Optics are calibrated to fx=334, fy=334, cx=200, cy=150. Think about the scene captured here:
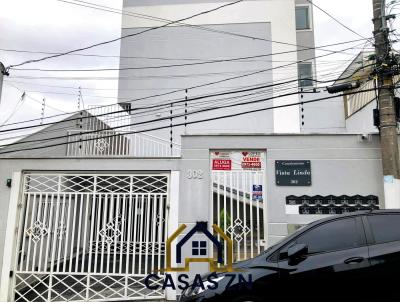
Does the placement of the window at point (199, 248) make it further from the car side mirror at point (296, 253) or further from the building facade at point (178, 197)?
the car side mirror at point (296, 253)

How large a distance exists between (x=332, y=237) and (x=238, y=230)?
2566mm

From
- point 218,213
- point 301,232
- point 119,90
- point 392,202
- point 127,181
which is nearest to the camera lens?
point 301,232

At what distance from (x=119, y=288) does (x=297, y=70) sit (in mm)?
10231

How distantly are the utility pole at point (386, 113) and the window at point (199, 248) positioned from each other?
3365mm

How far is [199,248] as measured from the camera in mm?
6277

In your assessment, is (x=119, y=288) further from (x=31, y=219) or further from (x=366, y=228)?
(x=366, y=228)

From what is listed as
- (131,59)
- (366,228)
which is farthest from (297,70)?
(366,228)

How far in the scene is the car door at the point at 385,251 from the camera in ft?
11.9

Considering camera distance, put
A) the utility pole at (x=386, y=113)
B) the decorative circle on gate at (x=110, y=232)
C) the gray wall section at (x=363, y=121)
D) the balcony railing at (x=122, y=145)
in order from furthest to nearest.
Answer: the gray wall section at (x=363, y=121) < the balcony railing at (x=122, y=145) < the decorative circle on gate at (x=110, y=232) < the utility pole at (x=386, y=113)

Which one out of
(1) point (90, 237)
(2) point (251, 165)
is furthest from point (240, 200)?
(1) point (90, 237)

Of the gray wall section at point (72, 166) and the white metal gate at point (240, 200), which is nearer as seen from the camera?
the white metal gate at point (240, 200)

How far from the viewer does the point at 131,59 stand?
1344 cm

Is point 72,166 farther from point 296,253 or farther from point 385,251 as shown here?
point 385,251

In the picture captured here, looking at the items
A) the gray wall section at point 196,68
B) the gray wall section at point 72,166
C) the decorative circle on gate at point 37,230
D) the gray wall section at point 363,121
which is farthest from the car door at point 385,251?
the gray wall section at point 196,68
